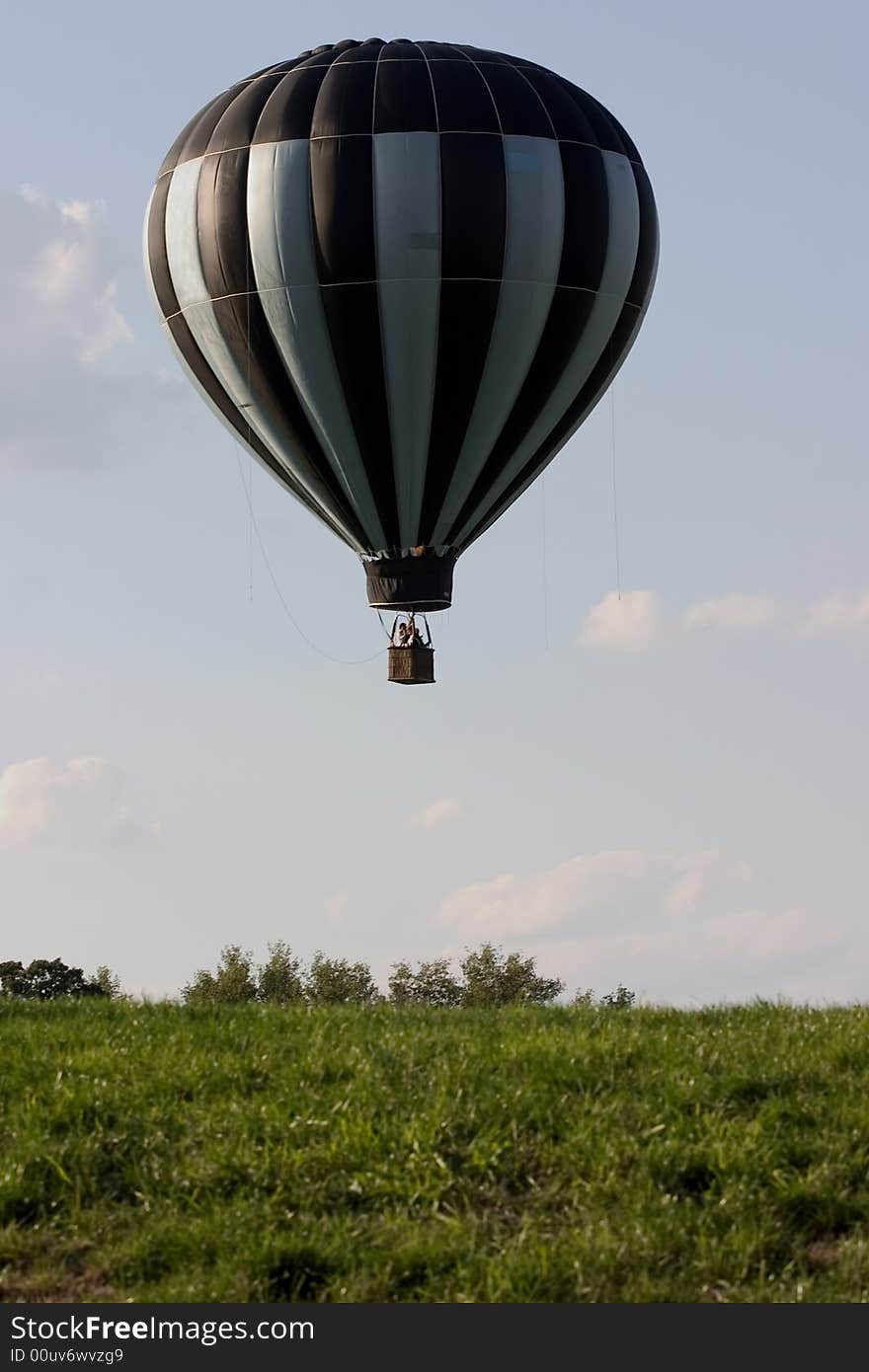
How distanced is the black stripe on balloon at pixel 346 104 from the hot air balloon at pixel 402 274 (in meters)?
0.04

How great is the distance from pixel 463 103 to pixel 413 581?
9.07 metres

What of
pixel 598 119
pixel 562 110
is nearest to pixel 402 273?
pixel 562 110

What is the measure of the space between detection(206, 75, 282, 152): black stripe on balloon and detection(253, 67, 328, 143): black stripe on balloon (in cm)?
20

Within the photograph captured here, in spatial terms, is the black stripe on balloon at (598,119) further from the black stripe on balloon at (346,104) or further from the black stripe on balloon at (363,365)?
the black stripe on balloon at (363,365)

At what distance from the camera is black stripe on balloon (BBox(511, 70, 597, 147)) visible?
116 ft

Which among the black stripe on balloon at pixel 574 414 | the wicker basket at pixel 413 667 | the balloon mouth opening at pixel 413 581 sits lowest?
the wicker basket at pixel 413 667

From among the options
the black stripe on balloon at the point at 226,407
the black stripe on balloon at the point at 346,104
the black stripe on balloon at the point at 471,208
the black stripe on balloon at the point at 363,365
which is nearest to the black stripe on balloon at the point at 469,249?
the black stripe on balloon at the point at 471,208

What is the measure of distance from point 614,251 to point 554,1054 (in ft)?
76.6

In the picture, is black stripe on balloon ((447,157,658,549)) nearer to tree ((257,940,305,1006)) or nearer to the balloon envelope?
the balloon envelope

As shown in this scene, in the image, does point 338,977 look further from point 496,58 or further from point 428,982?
point 496,58

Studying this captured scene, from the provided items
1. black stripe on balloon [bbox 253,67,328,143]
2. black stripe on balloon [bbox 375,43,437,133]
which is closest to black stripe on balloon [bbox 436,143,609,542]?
black stripe on balloon [bbox 375,43,437,133]

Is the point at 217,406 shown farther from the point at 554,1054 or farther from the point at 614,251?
the point at 554,1054

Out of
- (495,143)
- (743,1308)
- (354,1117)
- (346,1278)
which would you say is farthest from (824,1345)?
(495,143)

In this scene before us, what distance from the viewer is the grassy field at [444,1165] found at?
42.4ft
